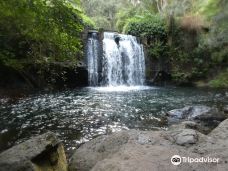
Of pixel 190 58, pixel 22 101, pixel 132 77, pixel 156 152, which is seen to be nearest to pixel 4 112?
pixel 22 101

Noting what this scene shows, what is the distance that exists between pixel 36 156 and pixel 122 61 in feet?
52.2

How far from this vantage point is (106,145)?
5.20 metres

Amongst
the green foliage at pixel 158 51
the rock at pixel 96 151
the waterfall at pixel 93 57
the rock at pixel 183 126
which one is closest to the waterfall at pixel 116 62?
the waterfall at pixel 93 57

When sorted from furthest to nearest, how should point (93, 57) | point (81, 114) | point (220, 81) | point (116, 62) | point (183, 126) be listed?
1. point (116, 62)
2. point (93, 57)
3. point (220, 81)
4. point (81, 114)
5. point (183, 126)

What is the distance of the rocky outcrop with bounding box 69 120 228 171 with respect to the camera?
157 inches

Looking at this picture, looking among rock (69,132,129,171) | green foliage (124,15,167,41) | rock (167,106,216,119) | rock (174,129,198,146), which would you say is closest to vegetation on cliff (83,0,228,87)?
green foliage (124,15,167,41)

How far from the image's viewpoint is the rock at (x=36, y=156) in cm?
455

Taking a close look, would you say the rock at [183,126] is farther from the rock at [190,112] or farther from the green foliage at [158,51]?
the green foliage at [158,51]

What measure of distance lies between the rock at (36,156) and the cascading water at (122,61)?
14.4 meters

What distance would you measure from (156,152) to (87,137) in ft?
11.6

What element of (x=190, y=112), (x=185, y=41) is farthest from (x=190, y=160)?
(x=185, y=41)

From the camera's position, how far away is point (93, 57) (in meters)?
20.0

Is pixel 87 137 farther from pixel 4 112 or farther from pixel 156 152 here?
pixel 4 112

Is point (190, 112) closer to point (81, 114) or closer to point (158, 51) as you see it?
point (81, 114)
